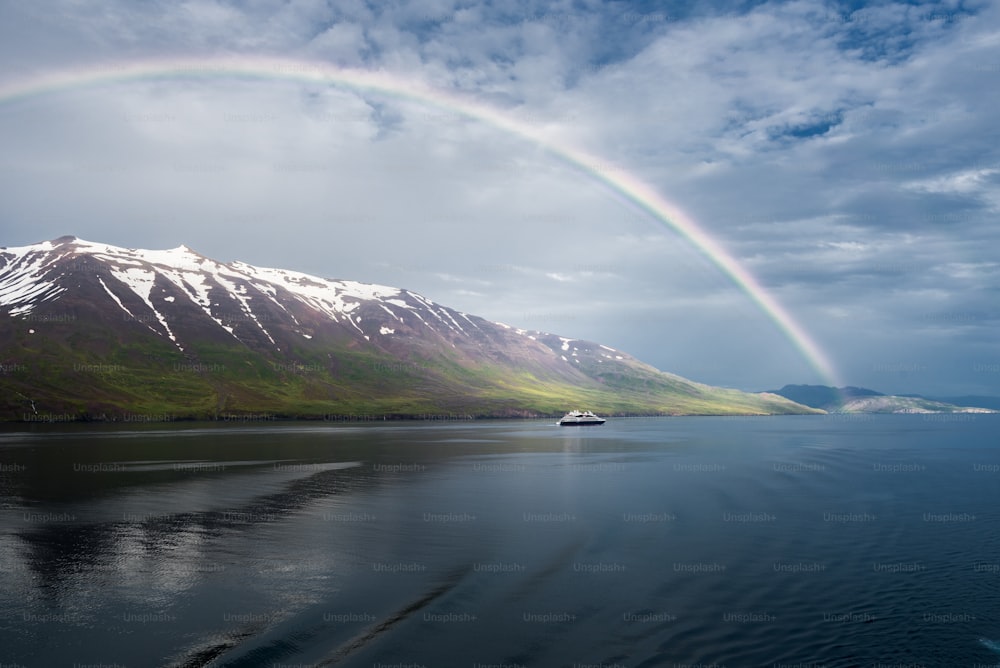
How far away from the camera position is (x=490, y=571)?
133ft

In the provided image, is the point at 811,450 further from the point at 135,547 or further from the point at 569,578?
the point at 135,547

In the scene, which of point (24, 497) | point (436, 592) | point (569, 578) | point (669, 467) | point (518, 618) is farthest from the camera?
point (669, 467)

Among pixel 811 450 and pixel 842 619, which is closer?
pixel 842 619

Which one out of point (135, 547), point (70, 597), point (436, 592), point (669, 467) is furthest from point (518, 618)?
point (669, 467)

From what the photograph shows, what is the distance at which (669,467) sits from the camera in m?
105

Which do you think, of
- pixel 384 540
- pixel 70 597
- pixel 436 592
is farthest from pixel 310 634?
pixel 384 540

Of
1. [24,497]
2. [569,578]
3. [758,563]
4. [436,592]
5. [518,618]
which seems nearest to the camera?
[518,618]

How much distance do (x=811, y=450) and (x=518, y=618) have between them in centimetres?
13783

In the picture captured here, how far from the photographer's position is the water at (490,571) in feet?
91.5

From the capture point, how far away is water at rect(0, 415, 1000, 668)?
91.5 feet

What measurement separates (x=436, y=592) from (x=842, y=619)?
72.5 feet

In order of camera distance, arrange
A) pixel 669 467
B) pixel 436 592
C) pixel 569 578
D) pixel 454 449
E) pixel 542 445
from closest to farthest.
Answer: pixel 436 592
pixel 569 578
pixel 669 467
pixel 454 449
pixel 542 445

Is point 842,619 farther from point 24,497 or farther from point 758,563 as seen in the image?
point 24,497

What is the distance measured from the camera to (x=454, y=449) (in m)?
140
